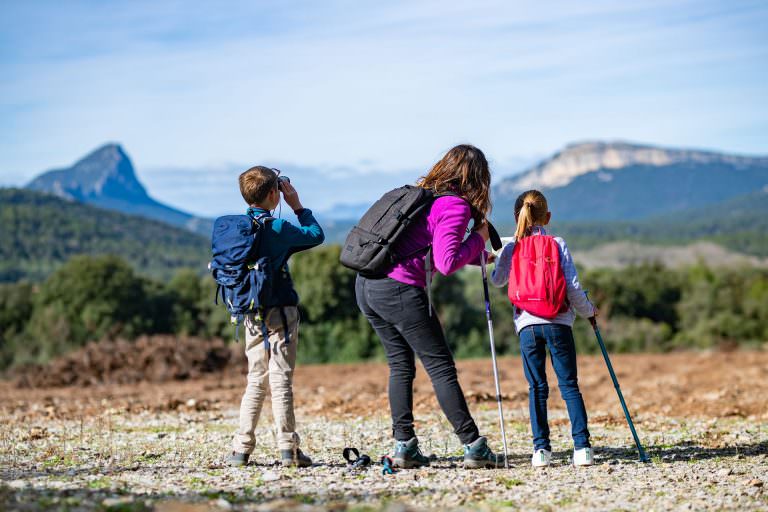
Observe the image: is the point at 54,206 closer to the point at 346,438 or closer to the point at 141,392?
the point at 141,392

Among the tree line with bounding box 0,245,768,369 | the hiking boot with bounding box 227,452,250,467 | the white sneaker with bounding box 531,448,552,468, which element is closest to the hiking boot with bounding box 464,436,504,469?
the white sneaker with bounding box 531,448,552,468

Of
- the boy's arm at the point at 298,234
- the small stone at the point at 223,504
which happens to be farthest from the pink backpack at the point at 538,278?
the small stone at the point at 223,504

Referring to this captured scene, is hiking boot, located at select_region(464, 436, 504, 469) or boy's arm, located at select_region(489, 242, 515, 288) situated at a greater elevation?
boy's arm, located at select_region(489, 242, 515, 288)

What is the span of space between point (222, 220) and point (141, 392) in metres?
11.4

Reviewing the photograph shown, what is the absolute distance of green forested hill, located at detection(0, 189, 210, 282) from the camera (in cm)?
11356

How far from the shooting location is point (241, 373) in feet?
70.8

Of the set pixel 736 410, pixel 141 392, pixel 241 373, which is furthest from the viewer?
pixel 241 373

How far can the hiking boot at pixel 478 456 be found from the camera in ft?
22.5

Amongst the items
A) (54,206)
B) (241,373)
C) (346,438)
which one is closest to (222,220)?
(346,438)

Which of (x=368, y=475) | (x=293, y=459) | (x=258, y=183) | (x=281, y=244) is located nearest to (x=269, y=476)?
(x=293, y=459)

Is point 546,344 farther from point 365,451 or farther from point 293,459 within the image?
point 365,451

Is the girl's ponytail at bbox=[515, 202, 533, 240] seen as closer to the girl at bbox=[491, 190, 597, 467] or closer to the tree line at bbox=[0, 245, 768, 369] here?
the girl at bbox=[491, 190, 597, 467]

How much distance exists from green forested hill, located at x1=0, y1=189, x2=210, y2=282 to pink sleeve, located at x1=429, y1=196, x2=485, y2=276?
10159 cm

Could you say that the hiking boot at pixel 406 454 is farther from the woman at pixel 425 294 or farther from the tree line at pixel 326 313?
the tree line at pixel 326 313
